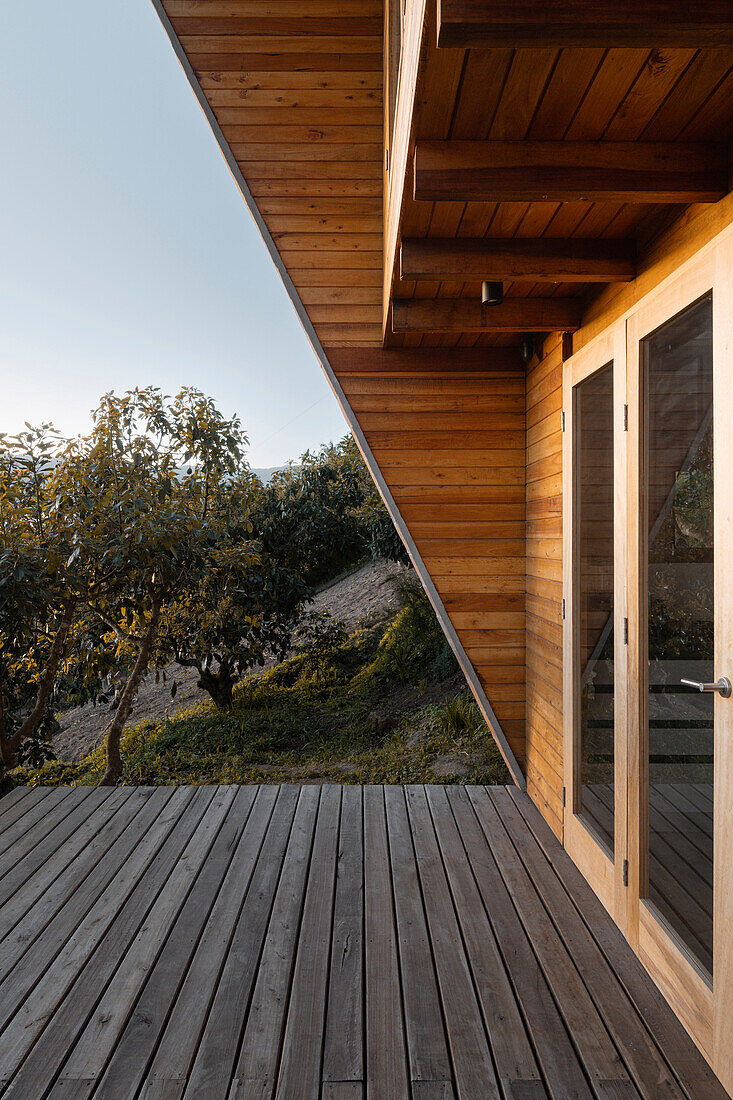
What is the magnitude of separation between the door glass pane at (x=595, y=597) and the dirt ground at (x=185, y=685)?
4.69m

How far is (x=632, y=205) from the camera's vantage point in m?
1.93

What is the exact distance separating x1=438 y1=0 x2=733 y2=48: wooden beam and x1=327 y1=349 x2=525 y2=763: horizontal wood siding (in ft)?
7.35

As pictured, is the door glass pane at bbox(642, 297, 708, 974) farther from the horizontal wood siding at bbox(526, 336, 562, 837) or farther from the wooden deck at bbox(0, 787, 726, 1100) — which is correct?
the horizontal wood siding at bbox(526, 336, 562, 837)

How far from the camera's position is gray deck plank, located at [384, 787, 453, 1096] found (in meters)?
1.64

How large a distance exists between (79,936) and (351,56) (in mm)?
3970

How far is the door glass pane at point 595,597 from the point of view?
233 centimetres

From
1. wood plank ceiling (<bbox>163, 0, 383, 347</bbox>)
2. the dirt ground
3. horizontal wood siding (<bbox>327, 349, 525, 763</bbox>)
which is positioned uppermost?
wood plank ceiling (<bbox>163, 0, 383, 347</bbox>)

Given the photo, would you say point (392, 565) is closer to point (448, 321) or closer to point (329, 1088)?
point (448, 321)

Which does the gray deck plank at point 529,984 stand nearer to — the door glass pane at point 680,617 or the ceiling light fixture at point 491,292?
the door glass pane at point 680,617

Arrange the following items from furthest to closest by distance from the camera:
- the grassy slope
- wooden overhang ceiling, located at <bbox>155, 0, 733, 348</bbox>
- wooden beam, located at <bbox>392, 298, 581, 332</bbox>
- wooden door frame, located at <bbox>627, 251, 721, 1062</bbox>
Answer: the grassy slope
wooden beam, located at <bbox>392, 298, 581, 332</bbox>
wooden door frame, located at <bbox>627, 251, 721, 1062</bbox>
wooden overhang ceiling, located at <bbox>155, 0, 733, 348</bbox>

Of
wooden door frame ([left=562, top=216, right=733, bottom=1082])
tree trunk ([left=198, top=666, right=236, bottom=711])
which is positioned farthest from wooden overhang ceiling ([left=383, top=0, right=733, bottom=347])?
tree trunk ([left=198, top=666, right=236, bottom=711])

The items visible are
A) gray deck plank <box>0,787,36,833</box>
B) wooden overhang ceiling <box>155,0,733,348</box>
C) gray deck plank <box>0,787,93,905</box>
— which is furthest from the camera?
gray deck plank <box>0,787,36,833</box>

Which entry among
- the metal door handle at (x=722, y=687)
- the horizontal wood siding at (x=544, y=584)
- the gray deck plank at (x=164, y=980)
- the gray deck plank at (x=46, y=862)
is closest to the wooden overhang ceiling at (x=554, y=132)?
the horizontal wood siding at (x=544, y=584)

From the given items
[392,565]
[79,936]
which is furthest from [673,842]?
[392,565]
